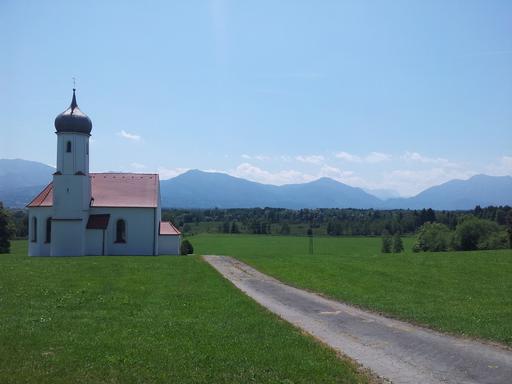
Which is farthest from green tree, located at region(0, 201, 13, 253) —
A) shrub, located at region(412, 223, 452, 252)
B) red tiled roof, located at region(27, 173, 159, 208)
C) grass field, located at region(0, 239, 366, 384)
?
shrub, located at region(412, 223, 452, 252)

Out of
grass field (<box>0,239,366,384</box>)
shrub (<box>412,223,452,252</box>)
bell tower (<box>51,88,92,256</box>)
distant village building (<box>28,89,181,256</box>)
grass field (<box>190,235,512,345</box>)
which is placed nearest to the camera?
grass field (<box>0,239,366,384</box>)

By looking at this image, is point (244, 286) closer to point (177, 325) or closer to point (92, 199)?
point (177, 325)

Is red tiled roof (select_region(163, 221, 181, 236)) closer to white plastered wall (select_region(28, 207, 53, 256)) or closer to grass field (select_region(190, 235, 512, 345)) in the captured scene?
white plastered wall (select_region(28, 207, 53, 256))

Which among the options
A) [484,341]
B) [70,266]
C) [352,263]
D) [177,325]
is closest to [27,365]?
[177,325]

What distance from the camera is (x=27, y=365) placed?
10086 millimetres

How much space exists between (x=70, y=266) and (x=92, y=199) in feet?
62.5

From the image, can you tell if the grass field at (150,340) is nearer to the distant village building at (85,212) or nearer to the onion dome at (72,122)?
the distant village building at (85,212)

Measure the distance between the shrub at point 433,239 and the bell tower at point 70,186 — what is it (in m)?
48.8

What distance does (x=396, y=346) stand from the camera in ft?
43.4

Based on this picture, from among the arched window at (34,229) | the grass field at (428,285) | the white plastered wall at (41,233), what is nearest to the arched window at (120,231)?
the white plastered wall at (41,233)

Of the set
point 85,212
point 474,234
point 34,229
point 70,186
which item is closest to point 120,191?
point 85,212

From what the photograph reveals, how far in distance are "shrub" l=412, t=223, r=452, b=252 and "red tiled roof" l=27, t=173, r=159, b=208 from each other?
4171 cm

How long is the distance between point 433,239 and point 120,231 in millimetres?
45895

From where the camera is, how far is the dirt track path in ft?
35.0
